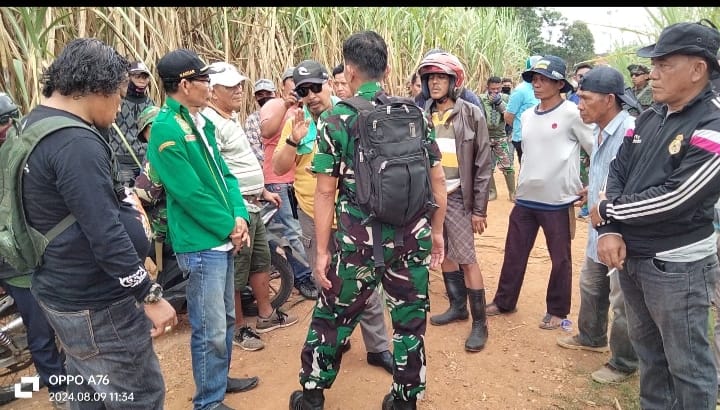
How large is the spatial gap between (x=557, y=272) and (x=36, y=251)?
130 inches

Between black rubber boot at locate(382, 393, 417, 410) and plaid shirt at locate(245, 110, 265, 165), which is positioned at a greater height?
plaid shirt at locate(245, 110, 265, 165)

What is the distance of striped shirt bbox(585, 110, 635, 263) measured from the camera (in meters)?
2.95

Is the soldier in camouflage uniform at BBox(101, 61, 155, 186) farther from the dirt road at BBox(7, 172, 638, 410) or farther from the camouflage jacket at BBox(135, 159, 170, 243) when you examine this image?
the dirt road at BBox(7, 172, 638, 410)

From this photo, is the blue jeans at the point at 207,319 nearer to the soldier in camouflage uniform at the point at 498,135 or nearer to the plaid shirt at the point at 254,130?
the plaid shirt at the point at 254,130

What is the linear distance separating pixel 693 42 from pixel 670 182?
57 centimetres

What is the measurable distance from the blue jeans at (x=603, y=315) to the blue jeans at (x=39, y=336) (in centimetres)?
320

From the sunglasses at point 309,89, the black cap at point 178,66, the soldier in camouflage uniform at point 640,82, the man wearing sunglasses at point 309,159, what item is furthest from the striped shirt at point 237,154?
the soldier in camouflage uniform at point 640,82

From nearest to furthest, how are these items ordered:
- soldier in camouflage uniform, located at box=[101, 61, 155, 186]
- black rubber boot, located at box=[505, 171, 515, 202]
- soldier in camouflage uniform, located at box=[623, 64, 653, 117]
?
soldier in camouflage uniform, located at box=[101, 61, 155, 186]
soldier in camouflage uniform, located at box=[623, 64, 653, 117]
black rubber boot, located at box=[505, 171, 515, 202]

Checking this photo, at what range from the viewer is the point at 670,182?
6.48ft

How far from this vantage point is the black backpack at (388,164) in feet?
7.29

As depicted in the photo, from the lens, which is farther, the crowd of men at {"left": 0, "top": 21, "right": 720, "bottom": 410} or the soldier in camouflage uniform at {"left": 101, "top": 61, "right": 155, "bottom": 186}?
the soldier in camouflage uniform at {"left": 101, "top": 61, "right": 155, "bottom": 186}

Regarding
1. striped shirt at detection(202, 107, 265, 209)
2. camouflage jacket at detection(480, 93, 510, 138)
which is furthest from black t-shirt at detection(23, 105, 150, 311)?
camouflage jacket at detection(480, 93, 510, 138)
